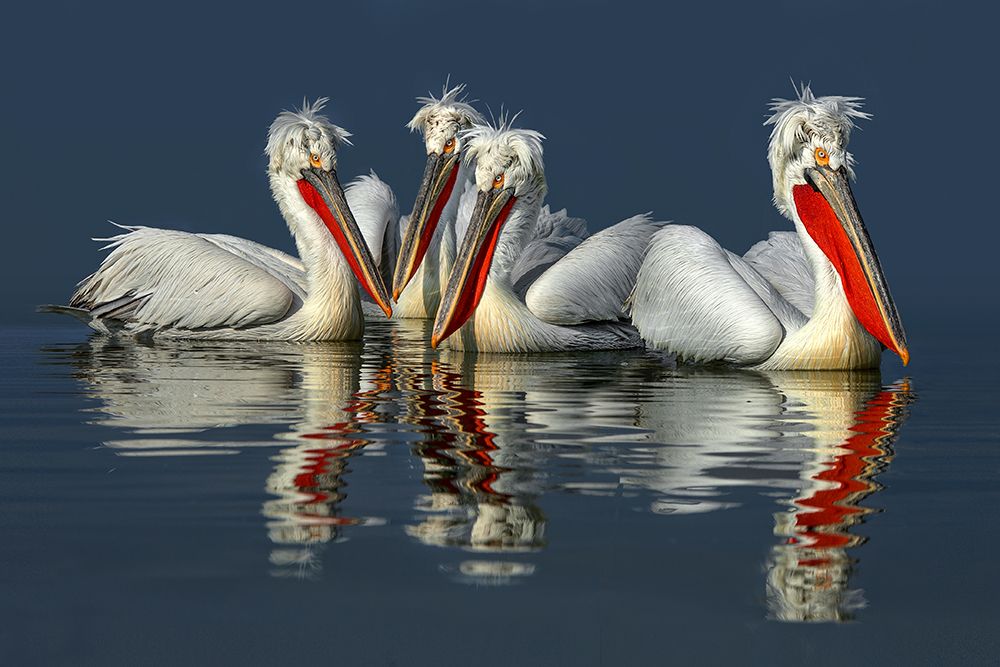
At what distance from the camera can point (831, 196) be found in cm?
713

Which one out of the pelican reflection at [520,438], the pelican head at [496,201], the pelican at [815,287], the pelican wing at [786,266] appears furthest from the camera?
the pelican head at [496,201]

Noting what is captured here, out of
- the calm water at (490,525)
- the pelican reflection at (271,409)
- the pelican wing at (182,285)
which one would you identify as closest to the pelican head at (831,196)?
the calm water at (490,525)

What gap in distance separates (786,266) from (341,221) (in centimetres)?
275

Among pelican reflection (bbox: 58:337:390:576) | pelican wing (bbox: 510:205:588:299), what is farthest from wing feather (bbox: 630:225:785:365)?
pelican reflection (bbox: 58:337:390:576)

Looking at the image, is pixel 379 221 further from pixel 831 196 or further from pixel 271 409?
pixel 271 409

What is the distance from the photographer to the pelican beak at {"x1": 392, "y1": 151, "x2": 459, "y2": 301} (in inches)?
393

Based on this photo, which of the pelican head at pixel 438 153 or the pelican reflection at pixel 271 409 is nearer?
the pelican reflection at pixel 271 409

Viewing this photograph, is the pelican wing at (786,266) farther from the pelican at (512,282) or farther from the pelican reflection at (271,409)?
the pelican reflection at (271,409)

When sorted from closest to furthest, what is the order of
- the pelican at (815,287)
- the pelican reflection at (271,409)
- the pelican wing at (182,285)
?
the pelican reflection at (271,409)
the pelican at (815,287)
the pelican wing at (182,285)

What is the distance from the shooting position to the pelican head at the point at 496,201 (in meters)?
8.08

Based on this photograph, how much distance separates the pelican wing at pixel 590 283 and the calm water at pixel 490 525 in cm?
189

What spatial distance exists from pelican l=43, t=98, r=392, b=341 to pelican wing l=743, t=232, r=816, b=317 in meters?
2.23

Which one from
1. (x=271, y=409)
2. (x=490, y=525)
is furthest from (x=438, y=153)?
(x=490, y=525)

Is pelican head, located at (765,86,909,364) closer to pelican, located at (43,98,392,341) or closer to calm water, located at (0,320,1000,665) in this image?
calm water, located at (0,320,1000,665)
